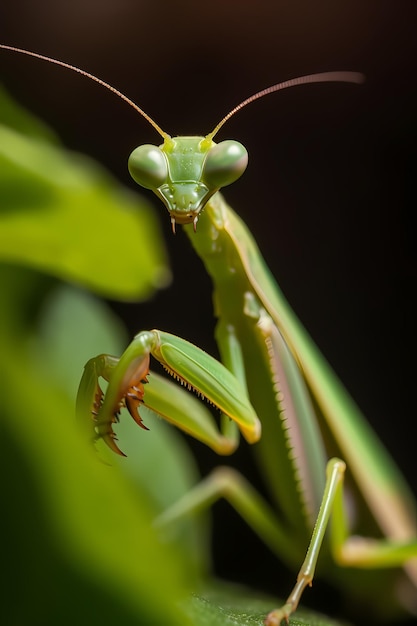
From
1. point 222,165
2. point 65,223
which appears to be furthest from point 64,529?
point 222,165

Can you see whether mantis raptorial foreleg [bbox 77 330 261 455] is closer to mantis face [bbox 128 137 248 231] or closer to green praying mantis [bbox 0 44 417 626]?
green praying mantis [bbox 0 44 417 626]

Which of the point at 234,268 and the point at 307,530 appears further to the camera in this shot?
the point at 307,530

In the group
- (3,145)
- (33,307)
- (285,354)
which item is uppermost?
(3,145)

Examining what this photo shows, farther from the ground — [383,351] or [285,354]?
[285,354]

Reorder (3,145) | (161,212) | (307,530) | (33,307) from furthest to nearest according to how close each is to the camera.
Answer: (161,212)
(307,530)
(33,307)
(3,145)

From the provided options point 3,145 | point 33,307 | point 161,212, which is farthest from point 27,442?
point 161,212

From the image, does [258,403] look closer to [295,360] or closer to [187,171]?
[295,360]

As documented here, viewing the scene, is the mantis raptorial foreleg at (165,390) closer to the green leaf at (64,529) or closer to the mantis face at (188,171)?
the mantis face at (188,171)

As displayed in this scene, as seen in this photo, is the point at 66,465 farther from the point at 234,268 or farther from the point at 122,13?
the point at 122,13
